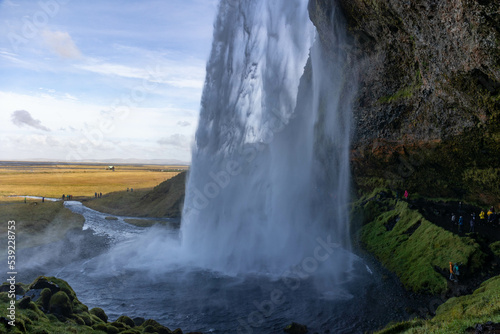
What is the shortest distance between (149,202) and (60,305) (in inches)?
2178

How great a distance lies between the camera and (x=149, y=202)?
2862 inches

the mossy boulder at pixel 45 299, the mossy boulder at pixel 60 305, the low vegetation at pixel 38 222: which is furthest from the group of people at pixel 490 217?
the low vegetation at pixel 38 222

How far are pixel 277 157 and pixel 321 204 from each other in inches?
365

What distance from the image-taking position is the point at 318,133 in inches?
2156

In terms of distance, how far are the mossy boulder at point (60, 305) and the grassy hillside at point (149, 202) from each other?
45309mm

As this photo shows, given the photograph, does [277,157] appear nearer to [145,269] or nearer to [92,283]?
[145,269]

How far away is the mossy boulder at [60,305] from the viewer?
724 inches

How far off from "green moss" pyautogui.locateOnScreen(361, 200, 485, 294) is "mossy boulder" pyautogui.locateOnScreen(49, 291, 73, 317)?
73.8 ft

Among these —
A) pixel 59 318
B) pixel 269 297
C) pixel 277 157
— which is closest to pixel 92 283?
pixel 59 318

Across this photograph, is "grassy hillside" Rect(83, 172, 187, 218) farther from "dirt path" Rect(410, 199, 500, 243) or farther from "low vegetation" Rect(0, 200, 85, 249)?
"dirt path" Rect(410, 199, 500, 243)

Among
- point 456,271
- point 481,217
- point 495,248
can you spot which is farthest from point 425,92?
point 456,271

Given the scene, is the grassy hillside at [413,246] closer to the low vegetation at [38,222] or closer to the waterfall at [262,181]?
the waterfall at [262,181]

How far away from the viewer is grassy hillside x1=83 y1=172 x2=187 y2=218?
66500 millimetres

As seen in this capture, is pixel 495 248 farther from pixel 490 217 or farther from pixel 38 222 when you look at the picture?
pixel 38 222
